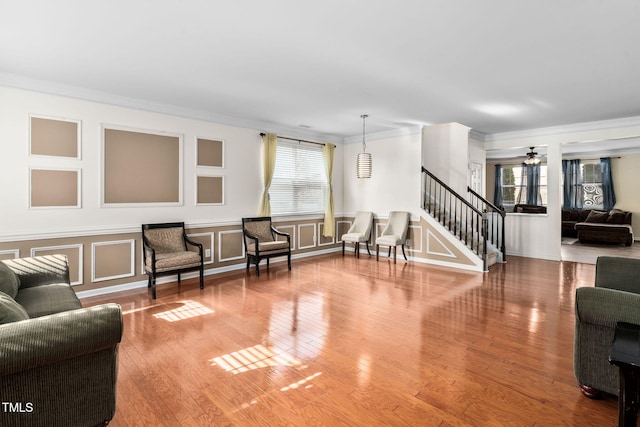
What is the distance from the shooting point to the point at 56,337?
1.50 m

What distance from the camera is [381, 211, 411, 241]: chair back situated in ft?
21.7

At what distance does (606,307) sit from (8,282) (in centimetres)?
399

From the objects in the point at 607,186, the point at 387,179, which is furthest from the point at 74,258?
the point at 607,186

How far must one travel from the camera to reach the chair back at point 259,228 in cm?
593

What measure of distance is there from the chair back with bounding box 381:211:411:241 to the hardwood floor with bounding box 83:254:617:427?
6.12 ft

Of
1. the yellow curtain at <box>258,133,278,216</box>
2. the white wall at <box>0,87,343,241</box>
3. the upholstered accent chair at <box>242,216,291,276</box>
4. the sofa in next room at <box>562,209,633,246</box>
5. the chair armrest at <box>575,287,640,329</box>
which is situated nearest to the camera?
the chair armrest at <box>575,287,640,329</box>

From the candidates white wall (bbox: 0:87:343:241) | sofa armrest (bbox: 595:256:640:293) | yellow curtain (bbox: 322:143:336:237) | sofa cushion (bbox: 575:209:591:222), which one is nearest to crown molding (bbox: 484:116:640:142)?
yellow curtain (bbox: 322:143:336:237)

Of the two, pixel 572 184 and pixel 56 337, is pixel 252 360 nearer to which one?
pixel 56 337

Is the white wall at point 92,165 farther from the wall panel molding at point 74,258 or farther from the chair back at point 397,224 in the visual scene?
the chair back at point 397,224

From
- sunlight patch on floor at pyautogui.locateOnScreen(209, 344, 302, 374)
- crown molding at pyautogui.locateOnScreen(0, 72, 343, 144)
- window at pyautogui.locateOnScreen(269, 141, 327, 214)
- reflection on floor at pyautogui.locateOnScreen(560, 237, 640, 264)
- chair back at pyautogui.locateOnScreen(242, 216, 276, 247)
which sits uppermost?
crown molding at pyautogui.locateOnScreen(0, 72, 343, 144)

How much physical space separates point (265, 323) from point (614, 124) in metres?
6.73

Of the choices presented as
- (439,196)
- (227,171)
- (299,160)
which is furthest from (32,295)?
(439,196)

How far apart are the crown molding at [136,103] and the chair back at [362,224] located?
2.06 m

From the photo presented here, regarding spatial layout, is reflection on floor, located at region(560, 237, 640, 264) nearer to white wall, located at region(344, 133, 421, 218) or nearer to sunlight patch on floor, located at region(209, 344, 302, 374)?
white wall, located at region(344, 133, 421, 218)
